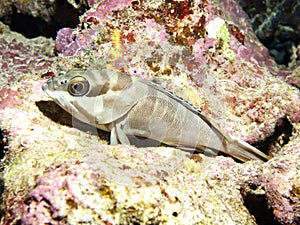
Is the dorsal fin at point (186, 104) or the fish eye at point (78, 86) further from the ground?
the dorsal fin at point (186, 104)

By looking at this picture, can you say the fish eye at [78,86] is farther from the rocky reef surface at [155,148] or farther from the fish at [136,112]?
the rocky reef surface at [155,148]

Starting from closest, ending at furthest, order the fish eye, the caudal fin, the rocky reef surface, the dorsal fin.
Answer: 1. the rocky reef surface
2. the fish eye
3. the dorsal fin
4. the caudal fin

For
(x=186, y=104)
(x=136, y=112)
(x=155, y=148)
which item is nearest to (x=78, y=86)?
(x=136, y=112)

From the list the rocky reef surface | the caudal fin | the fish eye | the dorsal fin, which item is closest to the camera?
the rocky reef surface

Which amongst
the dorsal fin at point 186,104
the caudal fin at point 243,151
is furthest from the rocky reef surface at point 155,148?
the dorsal fin at point 186,104

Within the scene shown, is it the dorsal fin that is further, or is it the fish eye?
the dorsal fin

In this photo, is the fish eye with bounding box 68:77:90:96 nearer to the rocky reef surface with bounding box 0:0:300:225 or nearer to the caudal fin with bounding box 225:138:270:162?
the rocky reef surface with bounding box 0:0:300:225

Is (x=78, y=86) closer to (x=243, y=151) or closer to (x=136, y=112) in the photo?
(x=136, y=112)

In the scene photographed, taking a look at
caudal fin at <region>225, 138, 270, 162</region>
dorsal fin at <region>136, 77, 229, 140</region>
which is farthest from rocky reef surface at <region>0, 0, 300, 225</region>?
dorsal fin at <region>136, 77, 229, 140</region>
